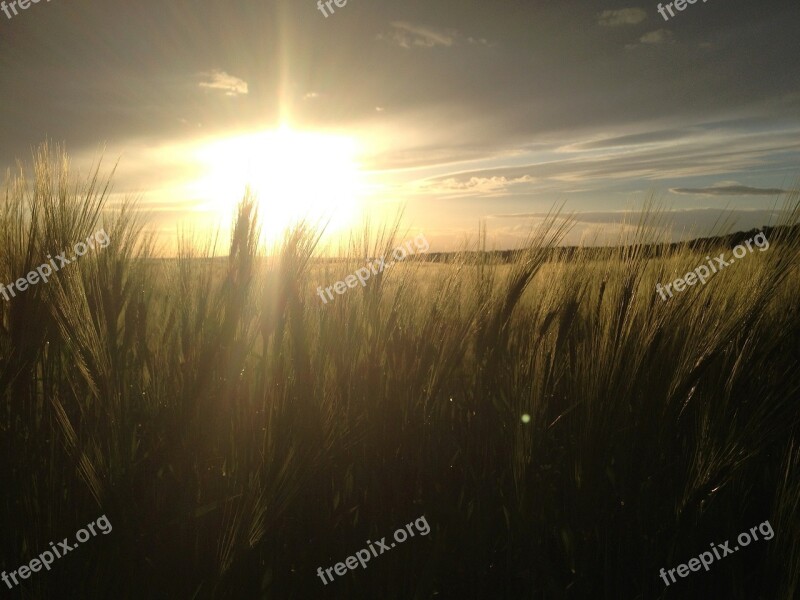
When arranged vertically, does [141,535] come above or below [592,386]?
below

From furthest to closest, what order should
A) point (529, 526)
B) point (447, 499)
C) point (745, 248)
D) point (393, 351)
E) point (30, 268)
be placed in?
point (745, 248), point (393, 351), point (447, 499), point (529, 526), point (30, 268)

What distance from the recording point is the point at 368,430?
5.32 ft

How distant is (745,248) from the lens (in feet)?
8.73

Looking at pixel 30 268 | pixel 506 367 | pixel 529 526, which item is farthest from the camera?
pixel 506 367

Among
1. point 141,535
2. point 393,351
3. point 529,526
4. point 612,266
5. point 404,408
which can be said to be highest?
point 612,266

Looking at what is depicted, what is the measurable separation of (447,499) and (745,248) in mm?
1969

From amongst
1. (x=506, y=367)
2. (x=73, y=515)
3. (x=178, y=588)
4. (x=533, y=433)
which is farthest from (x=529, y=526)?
(x=73, y=515)

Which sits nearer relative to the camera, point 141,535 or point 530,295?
point 141,535

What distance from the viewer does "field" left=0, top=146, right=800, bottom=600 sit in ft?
4.07

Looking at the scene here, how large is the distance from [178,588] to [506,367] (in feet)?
3.87

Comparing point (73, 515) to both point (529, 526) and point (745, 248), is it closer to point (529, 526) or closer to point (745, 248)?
point (529, 526)

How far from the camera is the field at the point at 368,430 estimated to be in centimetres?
124

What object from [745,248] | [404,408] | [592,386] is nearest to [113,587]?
[404,408]

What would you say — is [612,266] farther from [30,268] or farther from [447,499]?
[30,268]
